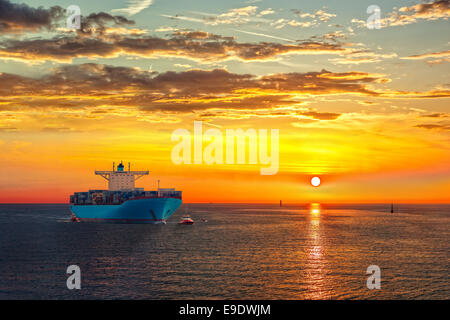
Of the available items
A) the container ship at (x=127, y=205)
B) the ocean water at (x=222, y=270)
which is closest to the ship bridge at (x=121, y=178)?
the container ship at (x=127, y=205)

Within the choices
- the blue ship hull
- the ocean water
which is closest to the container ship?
the blue ship hull

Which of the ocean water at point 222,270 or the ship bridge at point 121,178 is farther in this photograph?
the ship bridge at point 121,178

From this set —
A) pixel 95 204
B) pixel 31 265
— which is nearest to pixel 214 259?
pixel 31 265

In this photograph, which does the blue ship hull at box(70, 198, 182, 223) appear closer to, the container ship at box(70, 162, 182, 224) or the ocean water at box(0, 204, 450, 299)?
the container ship at box(70, 162, 182, 224)

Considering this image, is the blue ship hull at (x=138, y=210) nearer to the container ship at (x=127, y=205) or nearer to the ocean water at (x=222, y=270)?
the container ship at (x=127, y=205)

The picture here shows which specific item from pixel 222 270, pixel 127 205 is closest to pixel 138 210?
pixel 127 205

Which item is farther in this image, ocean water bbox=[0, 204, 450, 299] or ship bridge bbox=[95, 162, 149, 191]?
ship bridge bbox=[95, 162, 149, 191]

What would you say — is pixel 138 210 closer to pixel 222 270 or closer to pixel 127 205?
pixel 127 205
